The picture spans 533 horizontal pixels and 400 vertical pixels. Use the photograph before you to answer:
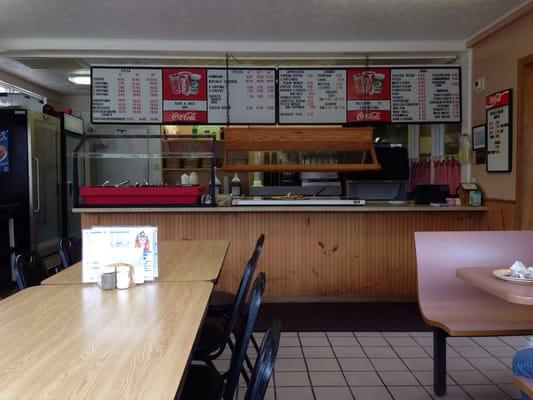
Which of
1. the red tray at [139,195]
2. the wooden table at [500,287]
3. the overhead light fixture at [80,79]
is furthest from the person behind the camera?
the overhead light fixture at [80,79]

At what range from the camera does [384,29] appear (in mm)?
4328

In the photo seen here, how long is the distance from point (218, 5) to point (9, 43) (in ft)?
7.74

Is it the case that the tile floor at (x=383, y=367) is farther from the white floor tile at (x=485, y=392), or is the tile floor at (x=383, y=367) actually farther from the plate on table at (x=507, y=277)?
the plate on table at (x=507, y=277)

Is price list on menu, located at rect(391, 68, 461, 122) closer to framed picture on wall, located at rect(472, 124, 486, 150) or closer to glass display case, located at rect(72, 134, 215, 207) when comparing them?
framed picture on wall, located at rect(472, 124, 486, 150)

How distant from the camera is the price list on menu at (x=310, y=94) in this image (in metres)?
4.84

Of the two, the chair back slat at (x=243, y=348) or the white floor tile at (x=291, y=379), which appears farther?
the white floor tile at (x=291, y=379)

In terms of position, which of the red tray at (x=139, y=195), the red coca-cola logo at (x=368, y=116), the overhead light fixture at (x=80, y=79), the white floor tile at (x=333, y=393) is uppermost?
the overhead light fixture at (x=80, y=79)

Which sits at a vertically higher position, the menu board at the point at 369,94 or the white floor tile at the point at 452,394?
the menu board at the point at 369,94

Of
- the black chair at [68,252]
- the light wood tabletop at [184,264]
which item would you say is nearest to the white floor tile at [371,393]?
the light wood tabletop at [184,264]

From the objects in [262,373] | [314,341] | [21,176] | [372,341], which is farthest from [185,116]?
[262,373]

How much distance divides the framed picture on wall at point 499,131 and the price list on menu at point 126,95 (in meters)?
3.29

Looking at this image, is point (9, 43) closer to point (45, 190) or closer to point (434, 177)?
point (45, 190)

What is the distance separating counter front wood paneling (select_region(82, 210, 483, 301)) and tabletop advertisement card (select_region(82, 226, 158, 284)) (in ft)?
7.02

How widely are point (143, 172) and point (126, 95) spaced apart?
2.32 metres
